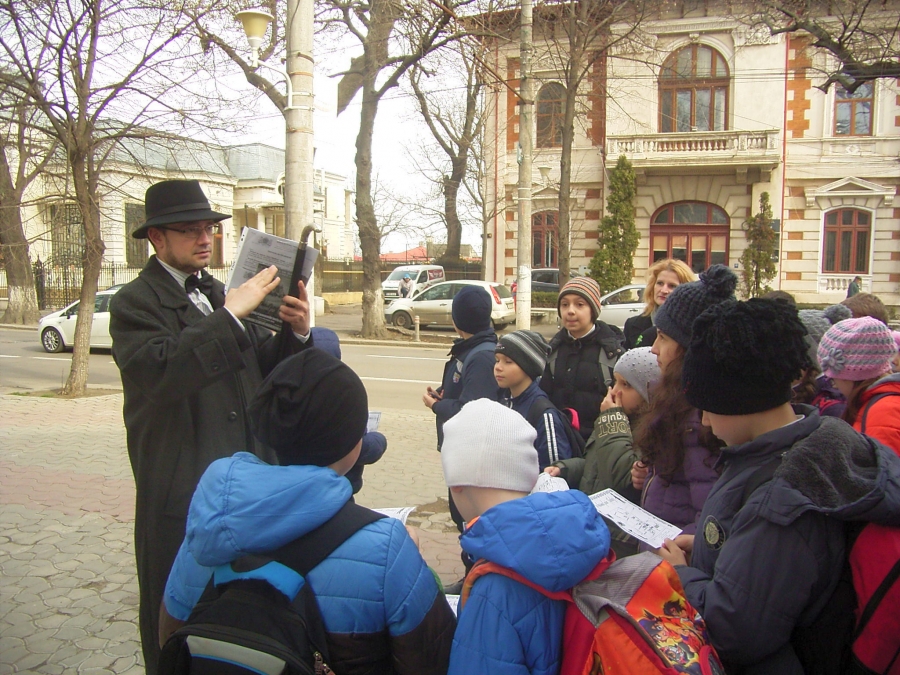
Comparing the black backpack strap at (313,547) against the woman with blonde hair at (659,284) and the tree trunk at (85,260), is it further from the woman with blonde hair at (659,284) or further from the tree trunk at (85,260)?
the tree trunk at (85,260)

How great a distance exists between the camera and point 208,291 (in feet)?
8.89

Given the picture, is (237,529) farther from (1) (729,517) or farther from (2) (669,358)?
(2) (669,358)

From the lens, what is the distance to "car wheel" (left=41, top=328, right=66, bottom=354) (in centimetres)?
1686

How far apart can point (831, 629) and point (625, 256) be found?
80.4 ft

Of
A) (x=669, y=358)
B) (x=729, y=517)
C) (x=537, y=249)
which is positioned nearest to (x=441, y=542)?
(x=669, y=358)

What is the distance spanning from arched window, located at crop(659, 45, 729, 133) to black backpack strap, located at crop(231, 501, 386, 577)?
26.2 meters

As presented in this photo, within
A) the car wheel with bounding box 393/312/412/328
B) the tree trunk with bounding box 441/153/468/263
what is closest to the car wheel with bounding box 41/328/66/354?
the car wheel with bounding box 393/312/412/328

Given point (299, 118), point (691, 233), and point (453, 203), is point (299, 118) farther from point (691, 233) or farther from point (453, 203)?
point (453, 203)

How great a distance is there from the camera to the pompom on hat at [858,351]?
274 centimetres

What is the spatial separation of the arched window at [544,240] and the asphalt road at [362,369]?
10043 millimetres

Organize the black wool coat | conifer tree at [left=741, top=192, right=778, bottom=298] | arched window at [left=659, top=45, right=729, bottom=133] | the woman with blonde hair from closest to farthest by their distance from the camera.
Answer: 1. the black wool coat
2. the woman with blonde hair
3. conifer tree at [left=741, top=192, right=778, bottom=298]
4. arched window at [left=659, top=45, right=729, bottom=133]

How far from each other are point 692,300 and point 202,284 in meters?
1.86

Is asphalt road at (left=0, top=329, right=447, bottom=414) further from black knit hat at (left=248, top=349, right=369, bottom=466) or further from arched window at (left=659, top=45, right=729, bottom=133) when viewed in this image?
arched window at (left=659, top=45, right=729, bottom=133)

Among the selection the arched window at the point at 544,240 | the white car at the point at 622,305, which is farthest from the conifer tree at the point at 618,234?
the white car at the point at 622,305
